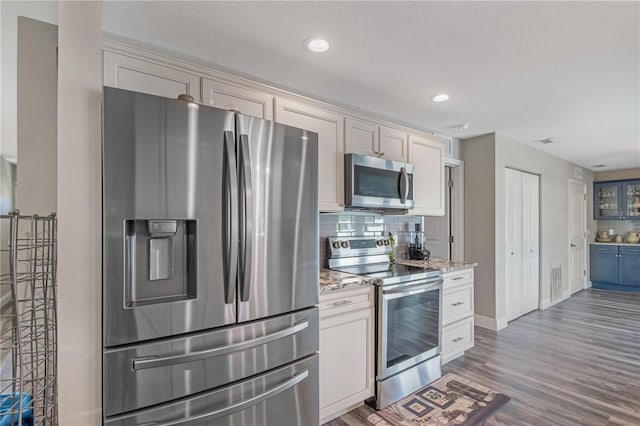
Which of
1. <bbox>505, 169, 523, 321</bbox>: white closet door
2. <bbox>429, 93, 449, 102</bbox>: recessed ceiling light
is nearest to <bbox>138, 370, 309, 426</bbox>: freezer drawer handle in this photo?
<bbox>429, 93, 449, 102</bbox>: recessed ceiling light

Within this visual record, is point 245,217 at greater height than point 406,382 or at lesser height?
greater

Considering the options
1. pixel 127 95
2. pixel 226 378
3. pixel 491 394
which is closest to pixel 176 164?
pixel 127 95

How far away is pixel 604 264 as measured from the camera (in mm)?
6309

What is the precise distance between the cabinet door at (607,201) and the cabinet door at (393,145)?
20.1ft

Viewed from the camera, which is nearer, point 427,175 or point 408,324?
point 408,324

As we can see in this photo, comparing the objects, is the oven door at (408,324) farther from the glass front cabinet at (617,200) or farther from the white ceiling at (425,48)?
the glass front cabinet at (617,200)

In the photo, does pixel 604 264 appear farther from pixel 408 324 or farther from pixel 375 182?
pixel 375 182

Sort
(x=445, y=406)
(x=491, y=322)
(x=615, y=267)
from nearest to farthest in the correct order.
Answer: (x=445, y=406) < (x=491, y=322) < (x=615, y=267)

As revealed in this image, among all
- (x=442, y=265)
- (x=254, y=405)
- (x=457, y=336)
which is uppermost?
(x=442, y=265)

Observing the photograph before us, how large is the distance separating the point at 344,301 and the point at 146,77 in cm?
179

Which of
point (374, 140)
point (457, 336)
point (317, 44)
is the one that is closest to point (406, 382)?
point (457, 336)

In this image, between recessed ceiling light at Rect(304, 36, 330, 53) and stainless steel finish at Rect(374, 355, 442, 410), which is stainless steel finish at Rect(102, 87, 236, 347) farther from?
stainless steel finish at Rect(374, 355, 442, 410)

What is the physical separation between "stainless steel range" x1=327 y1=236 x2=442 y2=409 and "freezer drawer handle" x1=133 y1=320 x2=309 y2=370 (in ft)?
2.72

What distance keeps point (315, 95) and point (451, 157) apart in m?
2.16
